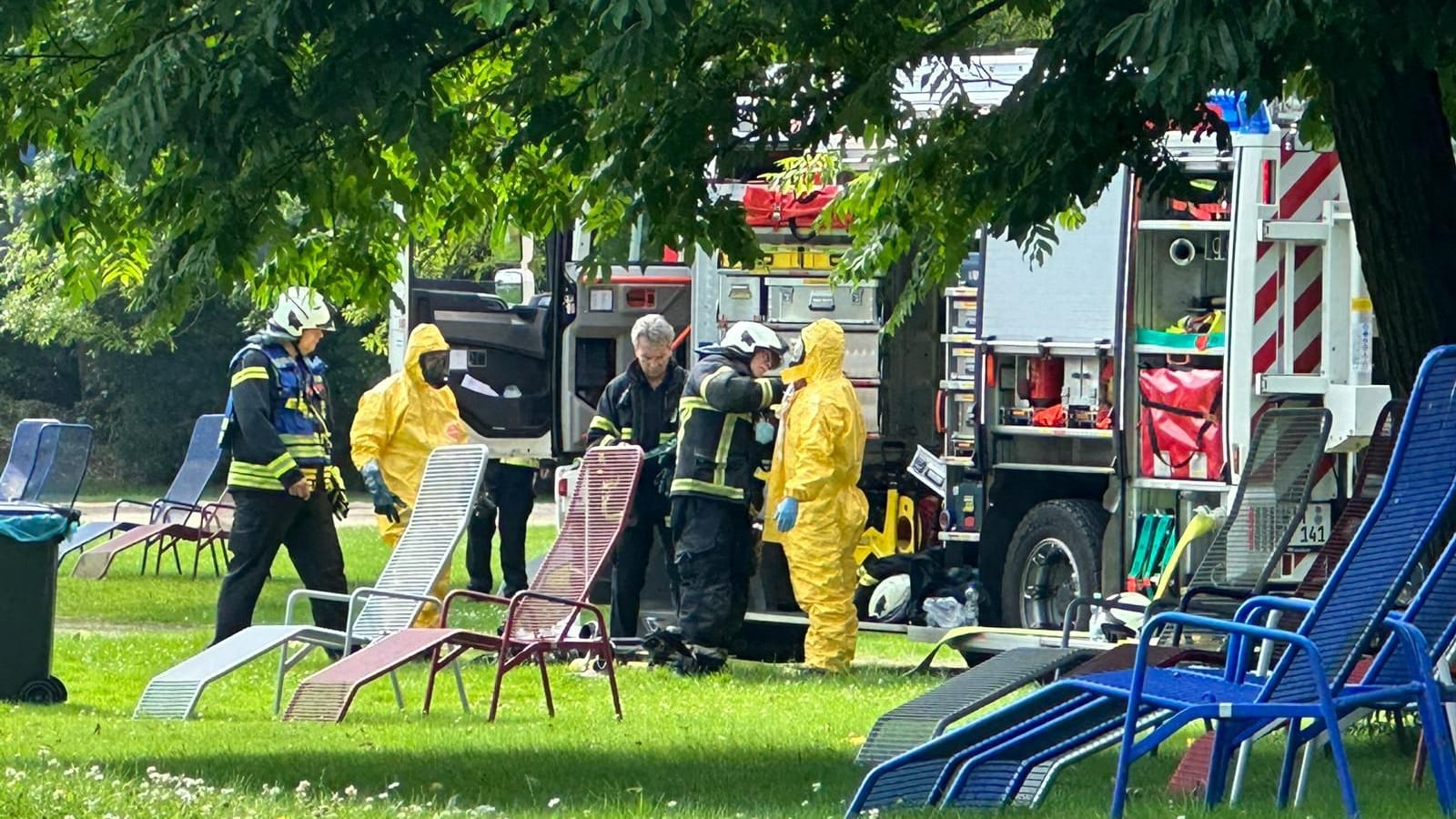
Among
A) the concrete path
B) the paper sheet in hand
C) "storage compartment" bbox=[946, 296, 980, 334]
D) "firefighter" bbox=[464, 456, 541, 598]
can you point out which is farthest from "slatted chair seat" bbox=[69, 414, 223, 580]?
"storage compartment" bbox=[946, 296, 980, 334]

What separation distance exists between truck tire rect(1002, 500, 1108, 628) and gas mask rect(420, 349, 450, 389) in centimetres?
334

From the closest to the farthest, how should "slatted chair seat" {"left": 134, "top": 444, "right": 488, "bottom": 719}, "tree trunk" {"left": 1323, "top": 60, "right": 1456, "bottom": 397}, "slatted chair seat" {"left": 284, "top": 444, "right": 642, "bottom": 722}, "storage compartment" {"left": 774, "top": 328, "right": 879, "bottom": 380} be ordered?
"tree trunk" {"left": 1323, "top": 60, "right": 1456, "bottom": 397} < "slatted chair seat" {"left": 284, "top": 444, "right": 642, "bottom": 722} < "slatted chair seat" {"left": 134, "top": 444, "right": 488, "bottom": 719} < "storage compartment" {"left": 774, "top": 328, "right": 879, "bottom": 380}

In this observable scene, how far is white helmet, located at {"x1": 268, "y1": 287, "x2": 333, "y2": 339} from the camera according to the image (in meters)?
12.4

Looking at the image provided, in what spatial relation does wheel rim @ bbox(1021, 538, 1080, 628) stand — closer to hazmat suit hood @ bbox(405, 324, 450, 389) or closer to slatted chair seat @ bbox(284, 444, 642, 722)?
slatted chair seat @ bbox(284, 444, 642, 722)

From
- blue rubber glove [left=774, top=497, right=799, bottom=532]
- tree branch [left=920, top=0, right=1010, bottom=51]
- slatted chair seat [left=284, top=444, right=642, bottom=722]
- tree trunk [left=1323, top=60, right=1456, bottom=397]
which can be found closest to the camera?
tree trunk [left=1323, top=60, right=1456, bottom=397]

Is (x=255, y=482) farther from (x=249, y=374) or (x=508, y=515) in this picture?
(x=508, y=515)

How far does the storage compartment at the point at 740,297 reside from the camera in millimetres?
13898

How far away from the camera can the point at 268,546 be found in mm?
12422

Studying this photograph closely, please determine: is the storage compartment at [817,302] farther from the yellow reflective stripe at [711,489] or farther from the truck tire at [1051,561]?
the yellow reflective stripe at [711,489]

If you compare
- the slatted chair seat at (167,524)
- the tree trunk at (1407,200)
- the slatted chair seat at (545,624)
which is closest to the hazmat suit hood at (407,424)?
the slatted chair seat at (545,624)

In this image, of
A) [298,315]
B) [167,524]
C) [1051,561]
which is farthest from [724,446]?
[167,524]

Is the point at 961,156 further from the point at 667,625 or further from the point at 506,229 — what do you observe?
the point at 667,625

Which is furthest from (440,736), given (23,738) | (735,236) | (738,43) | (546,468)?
(546,468)

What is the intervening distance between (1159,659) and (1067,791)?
0.64m
